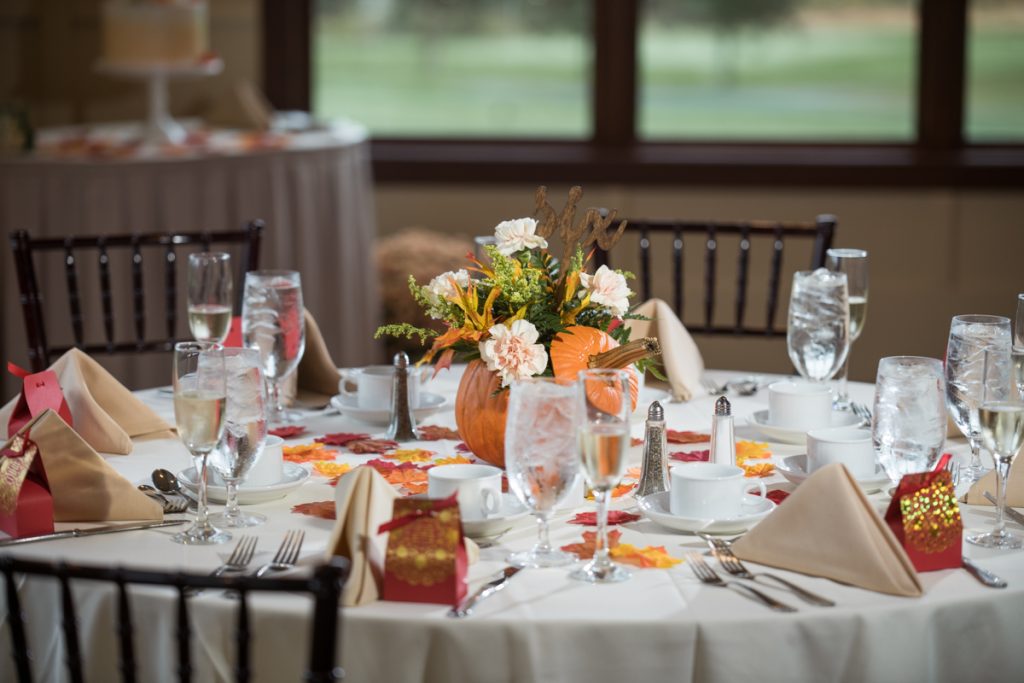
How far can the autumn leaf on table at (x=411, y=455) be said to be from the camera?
182 centimetres

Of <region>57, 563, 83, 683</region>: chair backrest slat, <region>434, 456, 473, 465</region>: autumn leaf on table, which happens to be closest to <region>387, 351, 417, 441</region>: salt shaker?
<region>434, 456, 473, 465</region>: autumn leaf on table

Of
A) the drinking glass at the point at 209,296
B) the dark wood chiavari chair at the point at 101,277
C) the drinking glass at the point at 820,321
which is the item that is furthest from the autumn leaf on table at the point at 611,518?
the dark wood chiavari chair at the point at 101,277

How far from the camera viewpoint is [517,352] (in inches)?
64.5

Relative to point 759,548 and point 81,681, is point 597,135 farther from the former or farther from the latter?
point 81,681

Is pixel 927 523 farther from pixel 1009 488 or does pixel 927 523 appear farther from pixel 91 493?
pixel 91 493

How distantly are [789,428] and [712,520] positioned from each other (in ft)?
1.58

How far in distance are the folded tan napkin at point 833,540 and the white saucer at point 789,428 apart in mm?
500

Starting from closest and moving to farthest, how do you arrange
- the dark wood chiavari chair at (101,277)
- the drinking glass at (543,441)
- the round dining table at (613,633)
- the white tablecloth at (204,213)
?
the round dining table at (613,633), the drinking glass at (543,441), the dark wood chiavari chair at (101,277), the white tablecloth at (204,213)

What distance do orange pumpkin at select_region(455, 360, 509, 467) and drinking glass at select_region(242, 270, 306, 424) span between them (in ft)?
1.16

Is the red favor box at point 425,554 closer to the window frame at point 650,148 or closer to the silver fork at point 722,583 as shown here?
the silver fork at point 722,583

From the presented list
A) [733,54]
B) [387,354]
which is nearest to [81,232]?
[387,354]

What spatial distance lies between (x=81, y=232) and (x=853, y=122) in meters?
3.14

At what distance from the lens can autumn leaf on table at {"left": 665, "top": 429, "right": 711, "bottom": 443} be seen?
1910mm

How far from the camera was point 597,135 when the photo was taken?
547cm
